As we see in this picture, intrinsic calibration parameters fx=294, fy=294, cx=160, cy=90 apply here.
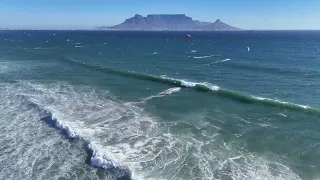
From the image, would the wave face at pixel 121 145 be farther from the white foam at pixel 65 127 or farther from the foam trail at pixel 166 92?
the foam trail at pixel 166 92

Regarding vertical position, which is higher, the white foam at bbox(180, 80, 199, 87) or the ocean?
the white foam at bbox(180, 80, 199, 87)

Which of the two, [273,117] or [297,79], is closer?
[273,117]

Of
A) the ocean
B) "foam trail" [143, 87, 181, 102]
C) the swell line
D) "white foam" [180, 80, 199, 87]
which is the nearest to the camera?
the ocean

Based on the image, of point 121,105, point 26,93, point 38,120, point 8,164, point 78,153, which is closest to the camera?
point 8,164

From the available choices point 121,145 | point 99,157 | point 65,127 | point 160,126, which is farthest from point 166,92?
point 99,157

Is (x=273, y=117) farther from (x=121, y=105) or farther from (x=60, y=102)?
(x=60, y=102)

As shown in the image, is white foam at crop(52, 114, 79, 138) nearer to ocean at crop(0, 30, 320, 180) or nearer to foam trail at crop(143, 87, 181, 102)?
ocean at crop(0, 30, 320, 180)

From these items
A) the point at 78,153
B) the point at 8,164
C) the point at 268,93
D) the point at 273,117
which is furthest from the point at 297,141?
the point at 8,164

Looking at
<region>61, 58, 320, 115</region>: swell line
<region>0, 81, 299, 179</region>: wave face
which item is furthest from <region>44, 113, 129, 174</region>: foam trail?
<region>61, 58, 320, 115</region>: swell line

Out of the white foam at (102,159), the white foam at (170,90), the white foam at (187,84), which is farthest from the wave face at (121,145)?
the white foam at (187,84)
